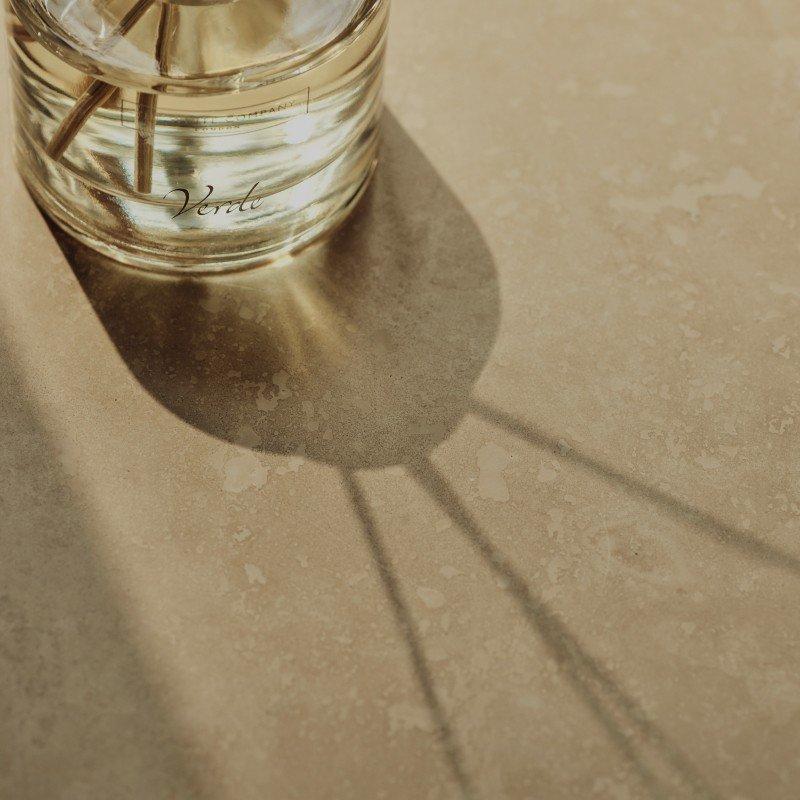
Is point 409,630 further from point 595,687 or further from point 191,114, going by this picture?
point 191,114

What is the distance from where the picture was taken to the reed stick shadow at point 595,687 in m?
0.38

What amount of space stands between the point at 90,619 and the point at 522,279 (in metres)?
0.23

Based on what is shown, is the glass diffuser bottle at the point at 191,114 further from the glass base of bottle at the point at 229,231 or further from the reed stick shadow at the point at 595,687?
the reed stick shadow at the point at 595,687

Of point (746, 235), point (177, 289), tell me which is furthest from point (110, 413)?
point (746, 235)

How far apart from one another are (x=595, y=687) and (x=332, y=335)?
0.17 meters

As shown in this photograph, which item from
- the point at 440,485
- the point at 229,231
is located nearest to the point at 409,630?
the point at 440,485

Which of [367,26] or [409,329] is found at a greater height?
[367,26]

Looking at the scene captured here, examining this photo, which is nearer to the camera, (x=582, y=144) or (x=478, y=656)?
(x=478, y=656)

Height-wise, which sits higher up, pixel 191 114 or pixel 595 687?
pixel 191 114

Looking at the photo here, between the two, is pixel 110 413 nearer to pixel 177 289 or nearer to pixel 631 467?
pixel 177 289

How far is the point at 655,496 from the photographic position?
43cm

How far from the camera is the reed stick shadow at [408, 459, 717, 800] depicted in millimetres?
384

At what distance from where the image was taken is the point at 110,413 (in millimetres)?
428

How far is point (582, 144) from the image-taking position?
51 centimetres
